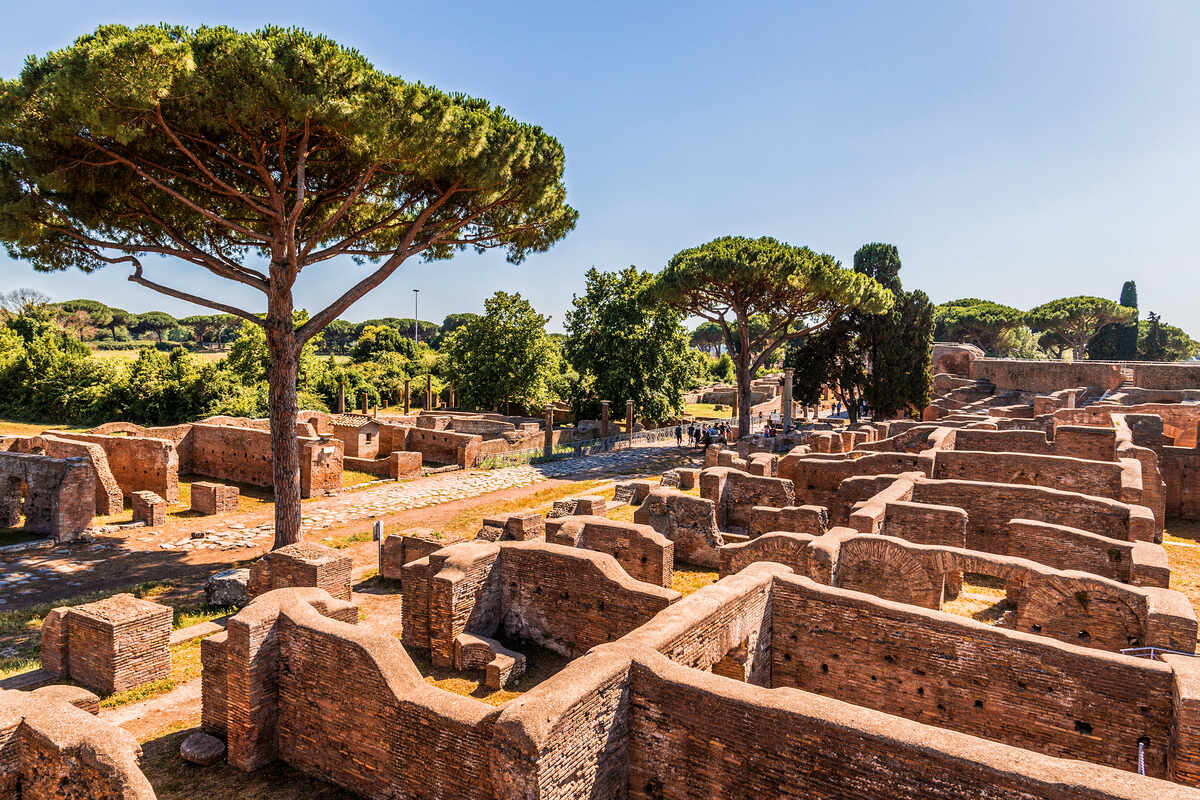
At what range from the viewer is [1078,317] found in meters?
61.2

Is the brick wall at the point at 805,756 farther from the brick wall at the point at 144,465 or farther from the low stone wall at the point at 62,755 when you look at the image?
the brick wall at the point at 144,465

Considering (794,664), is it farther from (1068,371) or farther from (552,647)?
(1068,371)

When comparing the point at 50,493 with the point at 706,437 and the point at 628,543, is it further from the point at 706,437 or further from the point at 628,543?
the point at 706,437

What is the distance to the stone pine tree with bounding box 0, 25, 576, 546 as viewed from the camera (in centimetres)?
1245

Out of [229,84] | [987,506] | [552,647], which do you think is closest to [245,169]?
[229,84]

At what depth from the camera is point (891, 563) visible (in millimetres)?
9789

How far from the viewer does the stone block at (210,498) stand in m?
19.3

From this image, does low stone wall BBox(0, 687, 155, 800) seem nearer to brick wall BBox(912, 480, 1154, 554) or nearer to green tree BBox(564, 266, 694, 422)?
brick wall BBox(912, 480, 1154, 554)

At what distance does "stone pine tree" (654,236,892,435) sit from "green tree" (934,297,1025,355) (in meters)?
41.4

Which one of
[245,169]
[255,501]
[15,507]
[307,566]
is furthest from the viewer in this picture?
[255,501]

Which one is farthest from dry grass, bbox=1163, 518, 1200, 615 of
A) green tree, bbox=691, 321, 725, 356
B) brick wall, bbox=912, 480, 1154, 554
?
green tree, bbox=691, 321, 725, 356

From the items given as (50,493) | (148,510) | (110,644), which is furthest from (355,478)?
(110,644)

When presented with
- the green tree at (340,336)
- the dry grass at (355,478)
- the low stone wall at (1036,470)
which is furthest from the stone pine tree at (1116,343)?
the green tree at (340,336)

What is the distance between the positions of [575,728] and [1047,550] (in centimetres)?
957
